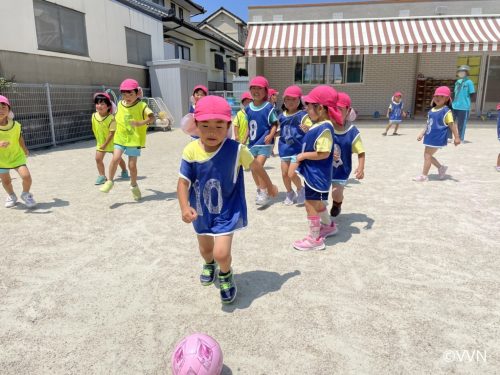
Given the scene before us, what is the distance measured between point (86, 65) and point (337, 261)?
12083 millimetres

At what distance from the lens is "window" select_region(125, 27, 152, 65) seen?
600 inches

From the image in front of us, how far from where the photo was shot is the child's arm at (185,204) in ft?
8.42

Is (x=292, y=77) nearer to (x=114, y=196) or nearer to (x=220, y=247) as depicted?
(x=114, y=196)

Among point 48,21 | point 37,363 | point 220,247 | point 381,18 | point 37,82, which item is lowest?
point 37,363

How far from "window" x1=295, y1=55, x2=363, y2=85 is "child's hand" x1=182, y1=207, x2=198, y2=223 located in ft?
55.5

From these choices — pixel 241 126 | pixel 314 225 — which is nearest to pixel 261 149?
pixel 241 126

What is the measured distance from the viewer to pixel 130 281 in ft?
10.5

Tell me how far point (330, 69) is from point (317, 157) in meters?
15.8

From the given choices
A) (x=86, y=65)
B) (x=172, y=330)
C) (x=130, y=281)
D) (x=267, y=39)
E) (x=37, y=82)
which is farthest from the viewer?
(x=267, y=39)

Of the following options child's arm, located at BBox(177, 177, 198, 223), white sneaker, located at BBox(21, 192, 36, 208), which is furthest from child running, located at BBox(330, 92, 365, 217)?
white sneaker, located at BBox(21, 192, 36, 208)

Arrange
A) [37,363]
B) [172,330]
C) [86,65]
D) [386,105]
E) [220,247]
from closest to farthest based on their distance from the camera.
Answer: [37,363], [172,330], [220,247], [86,65], [386,105]

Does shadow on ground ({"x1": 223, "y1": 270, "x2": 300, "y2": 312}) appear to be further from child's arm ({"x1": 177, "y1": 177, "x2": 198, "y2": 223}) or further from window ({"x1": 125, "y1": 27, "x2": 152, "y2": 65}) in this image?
window ({"x1": 125, "y1": 27, "x2": 152, "y2": 65})

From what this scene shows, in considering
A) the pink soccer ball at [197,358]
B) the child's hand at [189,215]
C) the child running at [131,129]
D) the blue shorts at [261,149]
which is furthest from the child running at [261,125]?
the pink soccer ball at [197,358]

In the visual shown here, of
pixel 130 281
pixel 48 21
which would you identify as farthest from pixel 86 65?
pixel 130 281
